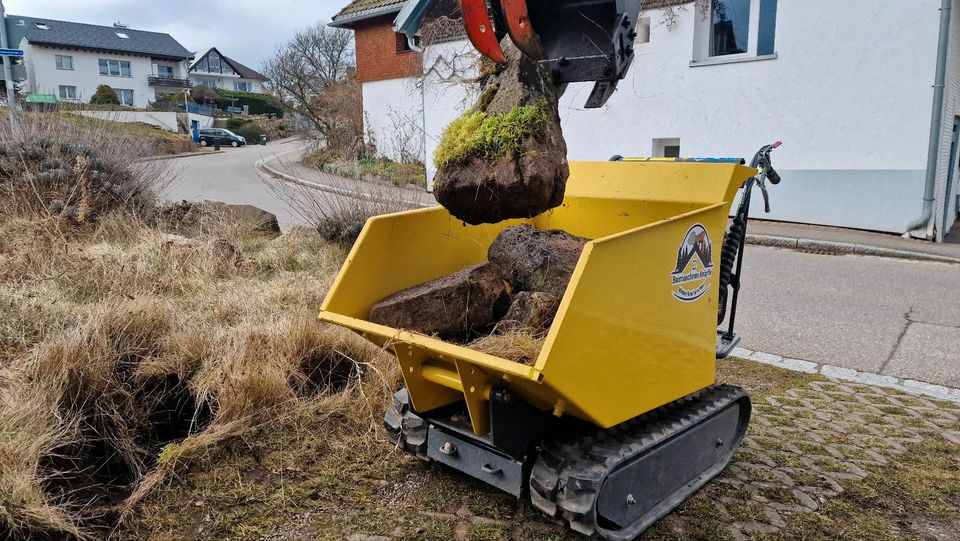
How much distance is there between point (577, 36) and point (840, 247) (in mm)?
9122

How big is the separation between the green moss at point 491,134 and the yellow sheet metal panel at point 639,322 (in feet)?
2.22

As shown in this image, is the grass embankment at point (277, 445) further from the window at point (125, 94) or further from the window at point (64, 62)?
the window at point (125, 94)

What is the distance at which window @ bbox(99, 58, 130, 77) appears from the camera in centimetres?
6216

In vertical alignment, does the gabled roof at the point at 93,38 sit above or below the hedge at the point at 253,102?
above

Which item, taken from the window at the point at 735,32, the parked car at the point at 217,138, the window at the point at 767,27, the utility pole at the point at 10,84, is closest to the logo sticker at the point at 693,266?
the utility pole at the point at 10,84

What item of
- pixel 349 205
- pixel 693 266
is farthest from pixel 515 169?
pixel 349 205

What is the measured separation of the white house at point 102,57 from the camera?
57.8 meters

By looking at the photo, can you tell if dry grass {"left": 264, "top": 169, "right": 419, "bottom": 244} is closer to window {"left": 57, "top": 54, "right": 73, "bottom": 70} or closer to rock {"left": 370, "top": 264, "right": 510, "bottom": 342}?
rock {"left": 370, "top": 264, "right": 510, "bottom": 342}

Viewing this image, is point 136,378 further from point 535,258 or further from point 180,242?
point 180,242

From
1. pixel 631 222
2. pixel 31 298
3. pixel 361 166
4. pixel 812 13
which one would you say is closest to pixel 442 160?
pixel 631 222

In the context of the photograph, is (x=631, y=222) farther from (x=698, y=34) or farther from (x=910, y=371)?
(x=698, y=34)

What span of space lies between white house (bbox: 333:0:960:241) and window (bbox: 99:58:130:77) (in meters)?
60.8

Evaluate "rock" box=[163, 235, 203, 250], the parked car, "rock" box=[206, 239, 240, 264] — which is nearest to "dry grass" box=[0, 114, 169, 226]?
"rock" box=[163, 235, 203, 250]

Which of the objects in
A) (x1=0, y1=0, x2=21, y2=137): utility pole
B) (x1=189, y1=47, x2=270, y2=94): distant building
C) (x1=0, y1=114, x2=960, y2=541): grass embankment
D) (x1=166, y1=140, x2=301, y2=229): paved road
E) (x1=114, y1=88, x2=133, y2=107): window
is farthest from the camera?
(x1=189, y1=47, x2=270, y2=94): distant building
